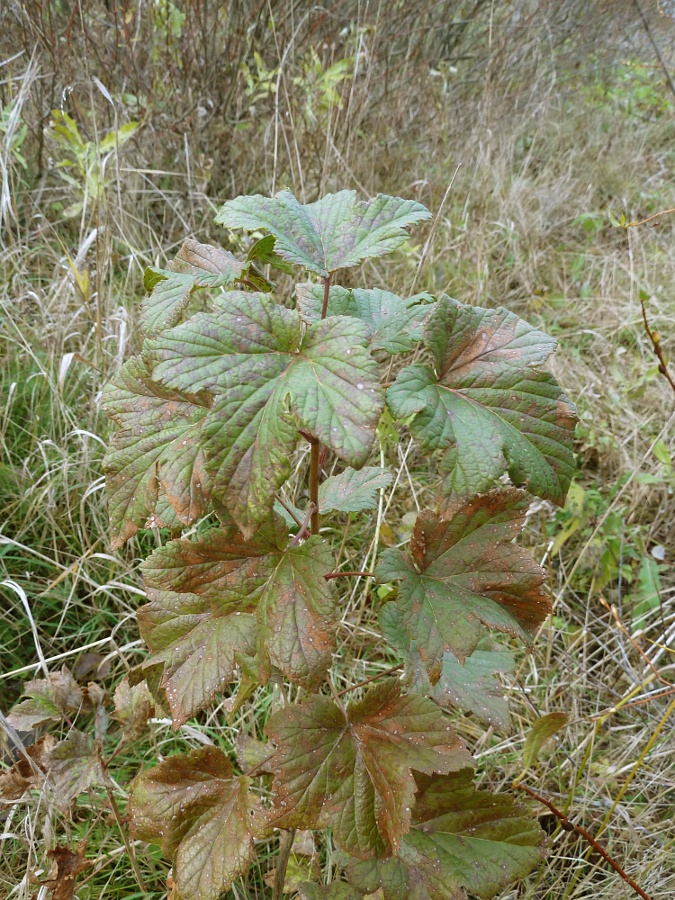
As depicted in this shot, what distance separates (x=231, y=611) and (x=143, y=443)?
25 centimetres

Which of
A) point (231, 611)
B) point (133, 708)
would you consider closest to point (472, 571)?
point (231, 611)

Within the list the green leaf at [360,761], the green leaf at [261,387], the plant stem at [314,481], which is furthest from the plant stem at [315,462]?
the green leaf at [360,761]

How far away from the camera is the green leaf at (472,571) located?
0.83 meters

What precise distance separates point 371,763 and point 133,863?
0.62 m

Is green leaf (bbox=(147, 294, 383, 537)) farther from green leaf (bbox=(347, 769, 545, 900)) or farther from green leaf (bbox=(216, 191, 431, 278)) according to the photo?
green leaf (bbox=(347, 769, 545, 900))

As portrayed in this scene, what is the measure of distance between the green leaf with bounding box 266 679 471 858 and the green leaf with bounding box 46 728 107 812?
49 cm

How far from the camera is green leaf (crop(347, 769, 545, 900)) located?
0.96m

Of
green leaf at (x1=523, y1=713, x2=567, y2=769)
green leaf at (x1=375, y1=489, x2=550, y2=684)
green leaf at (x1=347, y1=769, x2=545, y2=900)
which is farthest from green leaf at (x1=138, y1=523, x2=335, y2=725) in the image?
green leaf at (x1=523, y1=713, x2=567, y2=769)

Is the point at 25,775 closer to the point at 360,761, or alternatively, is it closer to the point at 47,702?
the point at 47,702

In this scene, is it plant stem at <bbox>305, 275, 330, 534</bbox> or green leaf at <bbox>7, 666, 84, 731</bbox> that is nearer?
plant stem at <bbox>305, 275, 330, 534</bbox>

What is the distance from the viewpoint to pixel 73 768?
1169 millimetres

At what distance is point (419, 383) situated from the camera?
75 cm

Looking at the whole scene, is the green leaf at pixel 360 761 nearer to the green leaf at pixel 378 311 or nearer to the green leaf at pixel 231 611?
the green leaf at pixel 231 611

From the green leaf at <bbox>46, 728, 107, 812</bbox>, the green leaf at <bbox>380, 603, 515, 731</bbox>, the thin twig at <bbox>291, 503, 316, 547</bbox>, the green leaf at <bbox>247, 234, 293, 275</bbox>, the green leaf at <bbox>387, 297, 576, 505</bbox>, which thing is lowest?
the green leaf at <bbox>46, 728, 107, 812</bbox>
